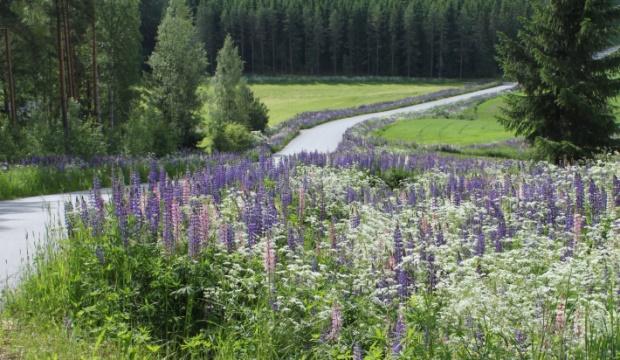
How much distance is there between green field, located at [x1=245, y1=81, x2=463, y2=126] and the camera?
7565cm

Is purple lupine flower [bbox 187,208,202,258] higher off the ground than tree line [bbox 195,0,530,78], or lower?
lower

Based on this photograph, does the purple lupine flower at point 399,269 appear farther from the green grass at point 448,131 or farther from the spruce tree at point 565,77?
the green grass at point 448,131

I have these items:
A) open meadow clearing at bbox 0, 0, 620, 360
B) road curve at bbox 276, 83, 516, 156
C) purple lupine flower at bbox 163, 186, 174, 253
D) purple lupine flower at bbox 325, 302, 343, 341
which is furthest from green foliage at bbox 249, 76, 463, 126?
purple lupine flower at bbox 325, 302, 343, 341

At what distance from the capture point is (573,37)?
20750mm

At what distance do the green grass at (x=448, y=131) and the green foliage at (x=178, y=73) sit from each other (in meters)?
13.3

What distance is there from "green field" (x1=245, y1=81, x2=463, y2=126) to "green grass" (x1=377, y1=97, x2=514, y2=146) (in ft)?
53.6

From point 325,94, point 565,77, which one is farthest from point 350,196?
point 325,94

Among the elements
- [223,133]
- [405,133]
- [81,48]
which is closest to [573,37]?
[223,133]

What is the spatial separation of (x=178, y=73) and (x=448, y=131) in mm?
20624

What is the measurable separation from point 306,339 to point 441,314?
123cm

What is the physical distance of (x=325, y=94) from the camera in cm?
9525

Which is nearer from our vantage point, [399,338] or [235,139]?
[399,338]

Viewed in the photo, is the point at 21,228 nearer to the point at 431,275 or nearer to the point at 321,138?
the point at 431,275

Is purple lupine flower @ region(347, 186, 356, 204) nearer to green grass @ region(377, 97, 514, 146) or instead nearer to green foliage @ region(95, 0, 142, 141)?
green grass @ region(377, 97, 514, 146)
